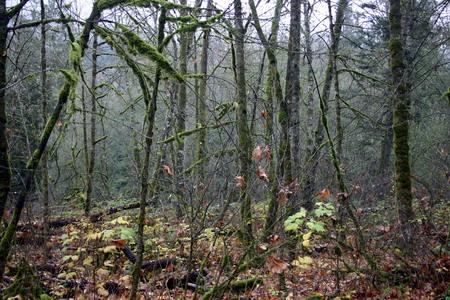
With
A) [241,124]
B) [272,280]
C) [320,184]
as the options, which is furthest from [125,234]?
[320,184]

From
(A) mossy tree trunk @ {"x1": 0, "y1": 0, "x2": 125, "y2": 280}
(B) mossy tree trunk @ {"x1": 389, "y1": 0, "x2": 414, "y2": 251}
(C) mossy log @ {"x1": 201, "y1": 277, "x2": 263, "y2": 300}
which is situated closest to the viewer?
(C) mossy log @ {"x1": 201, "y1": 277, "x2": 263, "y2": 300}

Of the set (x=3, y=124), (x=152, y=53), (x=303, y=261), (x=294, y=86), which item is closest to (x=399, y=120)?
(x=294, y=86)

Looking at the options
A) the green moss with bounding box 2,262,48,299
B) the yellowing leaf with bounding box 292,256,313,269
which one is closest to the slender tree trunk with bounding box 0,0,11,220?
the green moss with bounding box 2,262,48,299

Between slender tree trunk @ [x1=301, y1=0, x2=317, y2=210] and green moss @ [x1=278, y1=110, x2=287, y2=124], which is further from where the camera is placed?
green moss @ [x1=278, y1=110, x2=287, y2=124]

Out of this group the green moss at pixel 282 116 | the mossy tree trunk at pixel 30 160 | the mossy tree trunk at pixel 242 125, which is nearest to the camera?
the mossy tree trunk at pixel 30 160

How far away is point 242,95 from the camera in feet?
20.0

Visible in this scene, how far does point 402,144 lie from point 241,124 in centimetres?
262

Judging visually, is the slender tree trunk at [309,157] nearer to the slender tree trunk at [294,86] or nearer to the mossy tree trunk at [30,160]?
the slender tree trunk at [294,86]

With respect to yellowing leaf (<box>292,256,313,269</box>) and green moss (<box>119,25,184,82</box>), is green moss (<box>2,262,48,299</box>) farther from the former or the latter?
yellowing leaf (<box>292,256,313,269</box>)

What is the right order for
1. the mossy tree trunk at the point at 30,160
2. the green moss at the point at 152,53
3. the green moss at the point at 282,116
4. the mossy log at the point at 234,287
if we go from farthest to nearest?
the green moss at the point at 282,116, the green moss at the point at 152,53, the mossy tree trunk at the point at 30,160, the mossy log at the point at 234,287

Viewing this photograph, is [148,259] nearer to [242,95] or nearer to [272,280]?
[272,280]

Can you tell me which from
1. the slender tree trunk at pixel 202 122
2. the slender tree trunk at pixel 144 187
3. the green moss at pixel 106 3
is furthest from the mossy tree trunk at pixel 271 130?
the green moss at pixel 106 3

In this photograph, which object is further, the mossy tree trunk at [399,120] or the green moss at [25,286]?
the mossy tree trunk at [399,120]

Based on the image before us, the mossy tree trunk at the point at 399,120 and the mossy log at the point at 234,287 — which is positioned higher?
the mossy tree trunk at the point at 399,120
